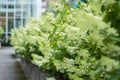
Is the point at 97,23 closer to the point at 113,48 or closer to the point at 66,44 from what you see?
the point at 113,48

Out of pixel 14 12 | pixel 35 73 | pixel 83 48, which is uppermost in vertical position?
pixel 83 48

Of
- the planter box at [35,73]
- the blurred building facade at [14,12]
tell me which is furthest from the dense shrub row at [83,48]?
the blurred building facade at [14,12]

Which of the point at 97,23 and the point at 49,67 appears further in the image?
the point at 49,67

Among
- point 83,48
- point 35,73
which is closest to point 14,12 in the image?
point 35,73

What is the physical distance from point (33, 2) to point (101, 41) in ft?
95.1

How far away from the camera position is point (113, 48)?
1.68 metres

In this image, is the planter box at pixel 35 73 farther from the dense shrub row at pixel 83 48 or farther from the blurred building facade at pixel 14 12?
the blurred building facade at pixel 14 12

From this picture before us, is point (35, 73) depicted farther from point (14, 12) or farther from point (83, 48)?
point (14, 12)

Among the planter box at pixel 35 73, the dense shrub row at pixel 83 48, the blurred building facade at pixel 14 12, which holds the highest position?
the dense shrub row at pixel 83 48

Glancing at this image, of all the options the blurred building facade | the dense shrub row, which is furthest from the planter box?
the blurred building facade

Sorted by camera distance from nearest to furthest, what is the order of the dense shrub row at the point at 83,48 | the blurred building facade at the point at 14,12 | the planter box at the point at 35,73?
the dense shrub row at the point at 83,48 < the planter box at the point at 35,73 < the blurred building facade at the point at 14,12

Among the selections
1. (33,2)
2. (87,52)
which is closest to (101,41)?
(87,52)

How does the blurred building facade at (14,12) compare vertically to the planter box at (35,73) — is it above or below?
below

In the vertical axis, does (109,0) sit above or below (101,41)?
above
